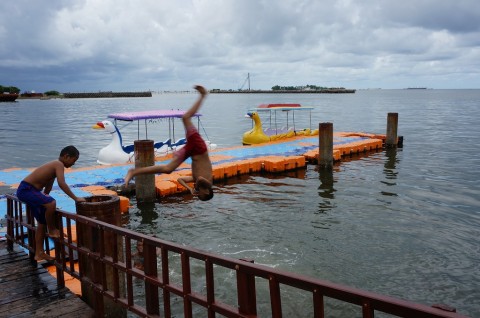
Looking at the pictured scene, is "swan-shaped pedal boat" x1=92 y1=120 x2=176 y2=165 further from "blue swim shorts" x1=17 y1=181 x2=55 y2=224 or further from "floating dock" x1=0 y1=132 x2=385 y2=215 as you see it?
"blue swim shorts" x1=17 y1=181 x2=55 y2=224

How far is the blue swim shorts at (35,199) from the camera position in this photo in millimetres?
6341

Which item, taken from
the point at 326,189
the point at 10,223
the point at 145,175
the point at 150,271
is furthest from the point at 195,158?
→ the point at 326,189

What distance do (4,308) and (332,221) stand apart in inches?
406

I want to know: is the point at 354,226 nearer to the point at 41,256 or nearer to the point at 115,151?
the point at 41,256

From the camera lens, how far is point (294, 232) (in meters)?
12.7

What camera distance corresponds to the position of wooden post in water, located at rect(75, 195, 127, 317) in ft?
17.2

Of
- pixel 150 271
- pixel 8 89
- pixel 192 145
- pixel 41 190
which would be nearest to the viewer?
pixel 150 271

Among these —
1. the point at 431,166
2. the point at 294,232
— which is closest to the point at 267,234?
the point at 294,232

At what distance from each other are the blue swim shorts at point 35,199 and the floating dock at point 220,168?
18.7ft

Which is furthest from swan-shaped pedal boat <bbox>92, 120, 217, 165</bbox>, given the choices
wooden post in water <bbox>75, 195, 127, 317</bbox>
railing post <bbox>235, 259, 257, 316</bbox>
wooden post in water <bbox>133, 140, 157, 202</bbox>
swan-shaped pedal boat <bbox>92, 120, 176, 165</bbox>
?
railing post <bbox>235, 259, 257, 316</bbox>

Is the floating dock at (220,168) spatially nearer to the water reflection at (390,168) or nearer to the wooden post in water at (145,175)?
the wooden post in water at (145,175)

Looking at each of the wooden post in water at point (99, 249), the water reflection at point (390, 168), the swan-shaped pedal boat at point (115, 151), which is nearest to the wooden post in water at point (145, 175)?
the swan-shaped pedal boat at point (115, 151)

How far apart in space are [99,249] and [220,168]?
518 inches

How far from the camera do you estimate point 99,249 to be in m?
5.32
